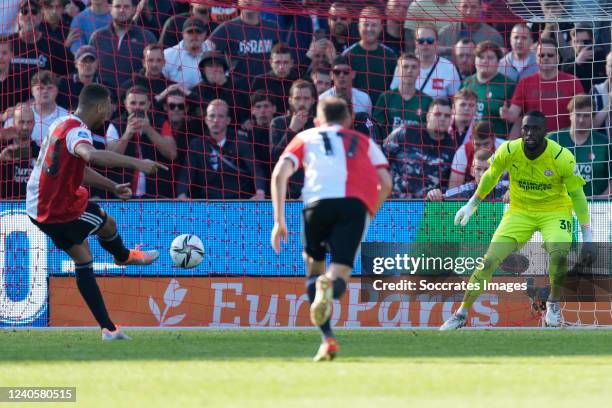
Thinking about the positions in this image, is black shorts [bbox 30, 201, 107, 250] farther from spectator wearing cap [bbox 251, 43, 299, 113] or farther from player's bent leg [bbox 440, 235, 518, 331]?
spectator wearing cap [bbox 251, 43, 299, 113]

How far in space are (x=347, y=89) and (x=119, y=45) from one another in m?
2.79

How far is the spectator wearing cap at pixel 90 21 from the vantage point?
14.9 m

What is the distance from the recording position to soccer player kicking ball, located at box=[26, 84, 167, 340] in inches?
394

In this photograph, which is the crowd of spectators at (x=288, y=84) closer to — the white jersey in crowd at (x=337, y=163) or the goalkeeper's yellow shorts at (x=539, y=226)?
the goalkeeper's yellow shorts at (x=539, y=226)

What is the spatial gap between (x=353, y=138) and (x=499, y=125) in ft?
19.2

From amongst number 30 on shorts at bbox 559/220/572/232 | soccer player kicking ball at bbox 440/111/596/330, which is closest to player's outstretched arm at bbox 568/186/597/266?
soccer player kicking ball at bbox 440/111/596/330

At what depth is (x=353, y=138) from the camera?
856 centimetres

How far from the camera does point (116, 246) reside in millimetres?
10758

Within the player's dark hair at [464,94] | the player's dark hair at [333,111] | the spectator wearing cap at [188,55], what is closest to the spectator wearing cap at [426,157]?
the player's dark hair at [464,94]

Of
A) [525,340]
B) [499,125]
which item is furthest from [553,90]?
[525,340]

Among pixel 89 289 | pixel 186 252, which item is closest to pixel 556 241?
pixel 186 252

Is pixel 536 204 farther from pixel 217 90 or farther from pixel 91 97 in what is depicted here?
pixel 91 97

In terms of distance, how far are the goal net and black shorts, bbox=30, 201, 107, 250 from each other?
8.20 feet

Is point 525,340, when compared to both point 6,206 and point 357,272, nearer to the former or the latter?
point 357,272
